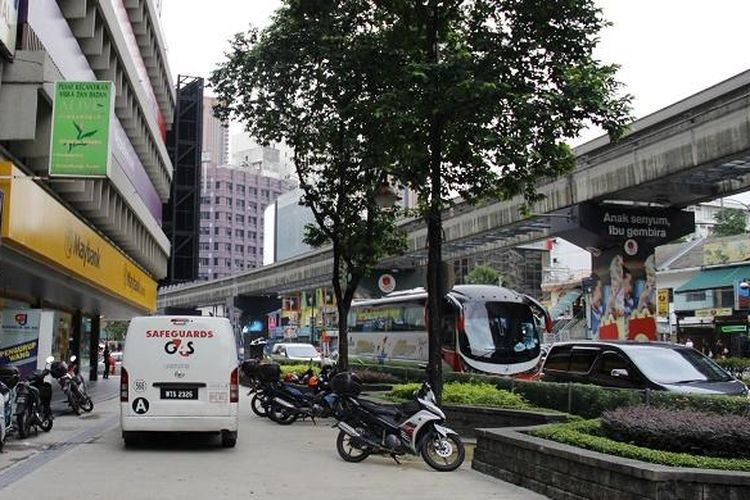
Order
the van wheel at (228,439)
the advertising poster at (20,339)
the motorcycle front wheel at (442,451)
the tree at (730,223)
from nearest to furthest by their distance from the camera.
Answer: the motorcycle front wheel at (442,451), the van wheel at (228,439), the advertising poster at (20,339), the tree at (730,223)

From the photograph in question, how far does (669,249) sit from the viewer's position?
200ft

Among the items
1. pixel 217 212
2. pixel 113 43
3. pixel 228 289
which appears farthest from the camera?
pixel 217 212

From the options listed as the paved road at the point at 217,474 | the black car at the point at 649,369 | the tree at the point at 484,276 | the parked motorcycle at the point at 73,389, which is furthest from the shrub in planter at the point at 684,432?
the tree at the point at 484,276

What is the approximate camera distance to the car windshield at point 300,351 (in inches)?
1565

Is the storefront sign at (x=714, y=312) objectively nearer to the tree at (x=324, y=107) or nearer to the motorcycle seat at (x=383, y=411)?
the tree at (x=324, y=107)

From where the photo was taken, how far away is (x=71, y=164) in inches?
567

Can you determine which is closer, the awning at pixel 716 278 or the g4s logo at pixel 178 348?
the g4s logo at pixel 178 348

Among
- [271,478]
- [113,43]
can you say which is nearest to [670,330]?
[113,43]

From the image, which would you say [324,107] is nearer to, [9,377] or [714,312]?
[9,377]

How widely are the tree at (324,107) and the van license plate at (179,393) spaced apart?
5.33 m

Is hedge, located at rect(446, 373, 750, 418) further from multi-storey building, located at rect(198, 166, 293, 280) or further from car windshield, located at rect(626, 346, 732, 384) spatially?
multi-storey building, located at rect(198, 166, 293, 280)

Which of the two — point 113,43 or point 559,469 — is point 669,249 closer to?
point 113,43

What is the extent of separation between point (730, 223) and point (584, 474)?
66.6 m

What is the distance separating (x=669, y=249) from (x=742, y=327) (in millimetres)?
18327
